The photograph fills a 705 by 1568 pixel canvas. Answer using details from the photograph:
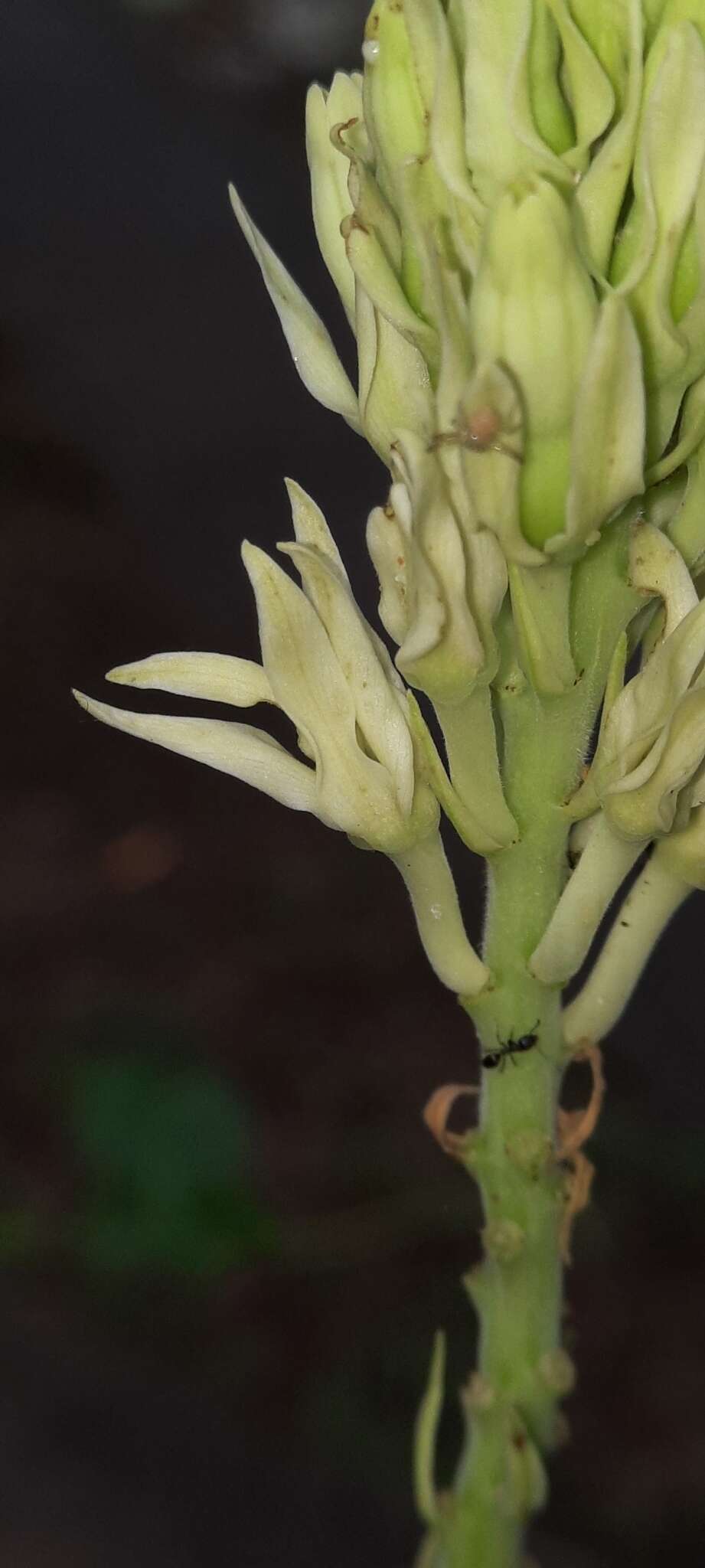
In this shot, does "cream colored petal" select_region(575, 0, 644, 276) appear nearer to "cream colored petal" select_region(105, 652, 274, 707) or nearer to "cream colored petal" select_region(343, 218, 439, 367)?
"cream colored petal" select_region(343, 218, 439, 367)

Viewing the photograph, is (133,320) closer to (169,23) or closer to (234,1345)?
(169,23)

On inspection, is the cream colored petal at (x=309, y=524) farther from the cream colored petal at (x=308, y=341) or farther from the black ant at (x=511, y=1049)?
the black ant at (x=511, y=1049)

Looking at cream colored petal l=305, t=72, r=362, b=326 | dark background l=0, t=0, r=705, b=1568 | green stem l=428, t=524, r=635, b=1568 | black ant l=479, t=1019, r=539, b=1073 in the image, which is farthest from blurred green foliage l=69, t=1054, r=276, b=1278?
cream colored petal l=305, t=72, r=362, b=326

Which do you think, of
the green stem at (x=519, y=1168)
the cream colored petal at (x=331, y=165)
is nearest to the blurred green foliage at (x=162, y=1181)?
the green stem at (x=519, y=1168)

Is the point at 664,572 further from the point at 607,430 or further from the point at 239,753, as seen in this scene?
the point at 239,753

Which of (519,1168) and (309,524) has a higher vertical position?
(309,524)

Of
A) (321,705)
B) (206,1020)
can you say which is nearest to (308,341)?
(321,705)
